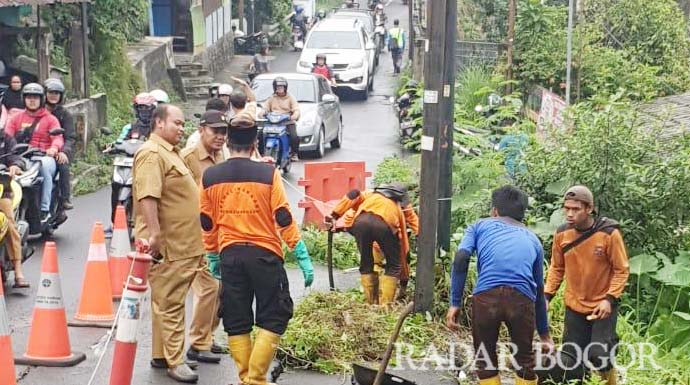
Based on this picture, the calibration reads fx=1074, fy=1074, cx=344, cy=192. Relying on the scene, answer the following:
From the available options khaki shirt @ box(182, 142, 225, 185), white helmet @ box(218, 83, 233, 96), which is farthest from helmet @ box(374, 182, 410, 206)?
white helmet @ box(218, 83, 233, 96)

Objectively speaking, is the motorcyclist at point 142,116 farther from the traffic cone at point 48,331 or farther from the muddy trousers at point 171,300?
the muddy trousers at point 171,300

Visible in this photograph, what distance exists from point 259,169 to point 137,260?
967mm

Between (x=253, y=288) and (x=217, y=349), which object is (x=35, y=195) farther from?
(x=253, y=288)

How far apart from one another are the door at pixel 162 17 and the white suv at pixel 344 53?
14.3 feet

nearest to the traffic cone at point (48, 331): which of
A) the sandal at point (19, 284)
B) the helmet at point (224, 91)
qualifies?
the sandal at point (19, 284)

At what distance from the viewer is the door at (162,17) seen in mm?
32156

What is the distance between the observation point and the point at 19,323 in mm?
8977

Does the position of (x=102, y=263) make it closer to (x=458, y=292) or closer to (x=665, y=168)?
(x=458, y=292)

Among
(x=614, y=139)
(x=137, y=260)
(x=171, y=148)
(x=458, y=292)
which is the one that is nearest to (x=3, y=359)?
(x=137, y=260)

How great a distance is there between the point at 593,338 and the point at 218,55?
28670 millimetres

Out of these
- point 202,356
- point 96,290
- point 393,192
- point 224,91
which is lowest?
point 202,356

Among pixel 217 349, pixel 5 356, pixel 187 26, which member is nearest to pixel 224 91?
pixel 217 349

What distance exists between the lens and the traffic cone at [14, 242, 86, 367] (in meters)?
7.72

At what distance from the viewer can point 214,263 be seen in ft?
23.8
